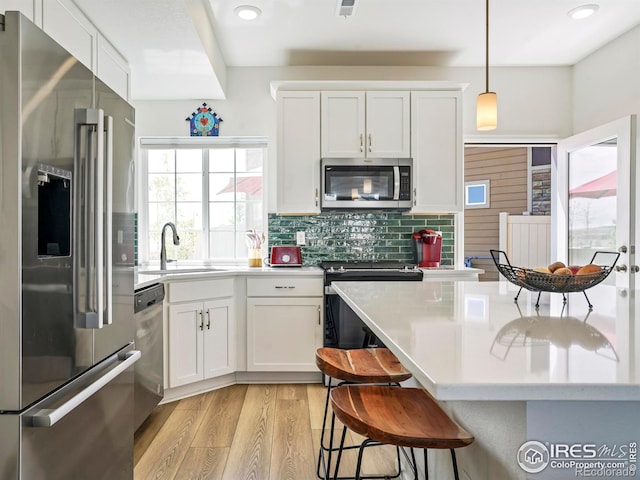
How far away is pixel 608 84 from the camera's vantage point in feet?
11.1

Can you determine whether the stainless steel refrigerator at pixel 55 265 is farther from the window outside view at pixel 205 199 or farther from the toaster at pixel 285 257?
the window outside view at pixel 205 199

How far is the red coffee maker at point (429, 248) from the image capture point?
354 cm

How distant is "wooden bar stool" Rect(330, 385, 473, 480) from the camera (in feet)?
3.34

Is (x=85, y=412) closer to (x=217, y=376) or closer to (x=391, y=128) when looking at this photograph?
(x=217, y=376)

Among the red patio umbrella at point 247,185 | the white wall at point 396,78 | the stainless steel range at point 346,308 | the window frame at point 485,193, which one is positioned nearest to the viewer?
the stainless steel range at point 346,308

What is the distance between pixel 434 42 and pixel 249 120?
1.63m

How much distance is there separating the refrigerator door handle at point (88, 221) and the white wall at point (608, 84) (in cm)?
349

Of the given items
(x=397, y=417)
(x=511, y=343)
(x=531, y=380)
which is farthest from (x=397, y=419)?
(x=531, y=380)

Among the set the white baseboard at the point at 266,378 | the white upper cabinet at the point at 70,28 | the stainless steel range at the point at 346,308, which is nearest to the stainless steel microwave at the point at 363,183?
the stainless steel range at the point at 346,308

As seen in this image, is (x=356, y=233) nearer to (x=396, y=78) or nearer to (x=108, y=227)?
(x=396, y=78)

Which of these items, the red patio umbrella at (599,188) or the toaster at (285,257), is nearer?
the red patio umbrella at (599,188)

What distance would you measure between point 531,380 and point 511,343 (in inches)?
9.8

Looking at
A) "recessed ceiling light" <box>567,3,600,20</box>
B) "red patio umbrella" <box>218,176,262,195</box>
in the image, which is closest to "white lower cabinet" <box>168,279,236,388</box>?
"red patio umbrella" <box>218,176,262,195</box>

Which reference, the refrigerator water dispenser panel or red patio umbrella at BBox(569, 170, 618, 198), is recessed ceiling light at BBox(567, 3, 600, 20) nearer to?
red patio umbrella at BBox(569, 170, 618, 198)
